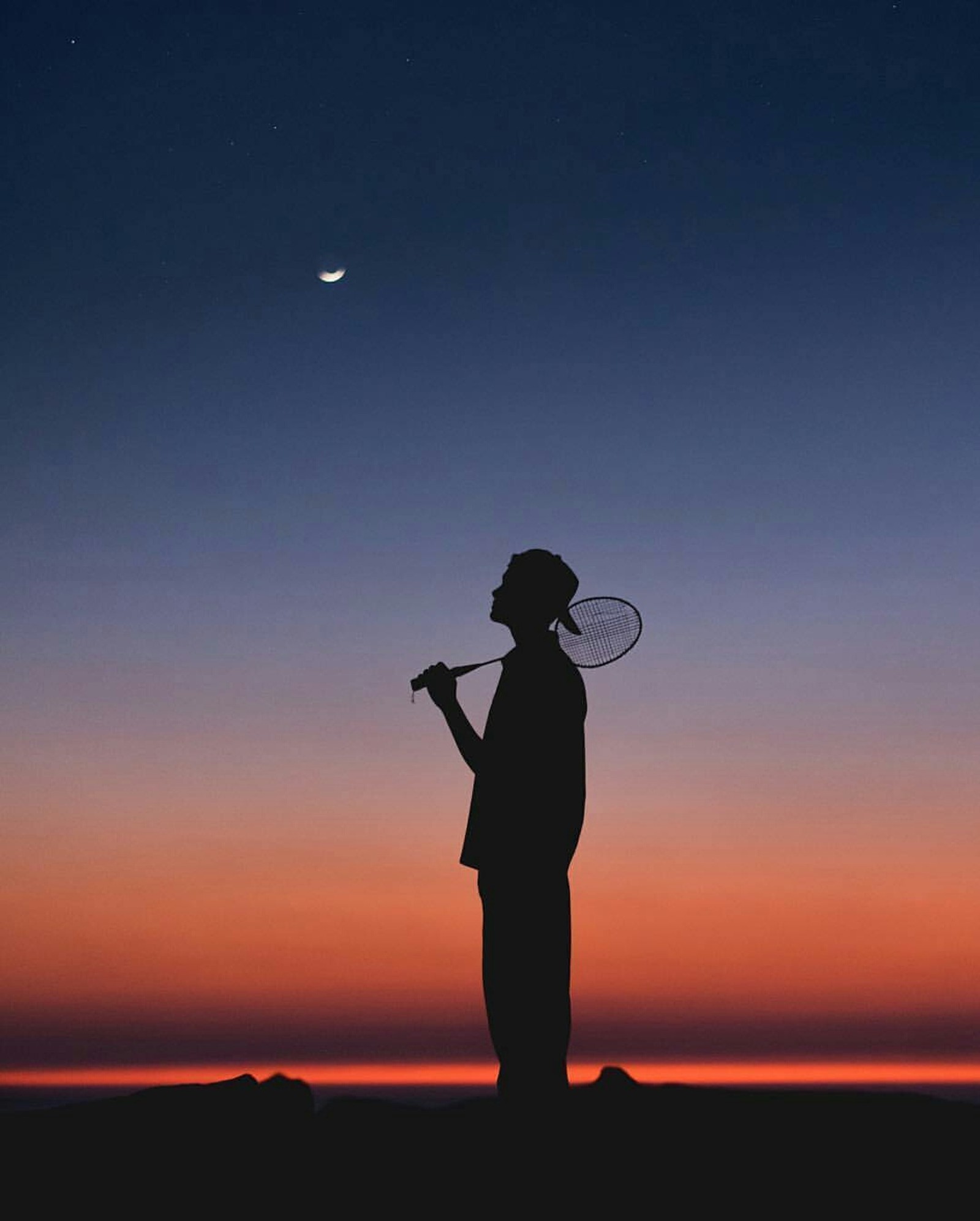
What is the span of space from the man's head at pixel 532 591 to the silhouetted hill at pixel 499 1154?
10.9 feet

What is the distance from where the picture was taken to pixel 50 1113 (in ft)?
28.8

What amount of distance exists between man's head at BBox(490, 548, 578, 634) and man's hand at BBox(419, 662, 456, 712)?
24.0 inches

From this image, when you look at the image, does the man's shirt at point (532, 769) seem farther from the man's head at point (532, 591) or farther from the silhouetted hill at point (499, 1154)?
the silhouetted hill at point (499, 1154)

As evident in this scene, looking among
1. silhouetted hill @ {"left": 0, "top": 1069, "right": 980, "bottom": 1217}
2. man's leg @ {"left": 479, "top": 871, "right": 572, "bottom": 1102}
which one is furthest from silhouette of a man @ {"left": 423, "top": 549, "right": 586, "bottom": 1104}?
silhouetted hill @ {"left": 0, "top": 1069, "right": 980, "bottom": 1217}

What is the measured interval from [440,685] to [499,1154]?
314 centimetres

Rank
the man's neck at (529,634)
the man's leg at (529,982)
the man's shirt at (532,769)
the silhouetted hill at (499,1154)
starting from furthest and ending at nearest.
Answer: the man's neck at (529,634), the man's shirt at (532,769), the man's leg at (529,982), the silhouetted hill at (499,1154)

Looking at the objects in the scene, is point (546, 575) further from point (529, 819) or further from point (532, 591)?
A: point (529, 819)

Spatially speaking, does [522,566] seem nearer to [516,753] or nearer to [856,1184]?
[516,753]

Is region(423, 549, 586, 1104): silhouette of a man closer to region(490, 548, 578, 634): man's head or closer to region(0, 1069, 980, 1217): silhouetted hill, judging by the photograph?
region(490, 548, 578, 634): man's head

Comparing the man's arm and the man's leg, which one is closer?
the man's leg

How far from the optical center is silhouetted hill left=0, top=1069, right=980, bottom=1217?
6.67 meters

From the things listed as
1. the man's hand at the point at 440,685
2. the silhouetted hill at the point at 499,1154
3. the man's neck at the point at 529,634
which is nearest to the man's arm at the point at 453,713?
the man's hand at the point at 440,685

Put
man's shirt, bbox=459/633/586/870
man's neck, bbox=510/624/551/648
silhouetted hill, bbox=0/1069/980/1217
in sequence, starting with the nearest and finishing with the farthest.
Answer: silhouetted hill, bbox=0/1069/980/1217 < man's shirt, bbox=459/633/586/870 < man's neck, bbox=510/624/551/648

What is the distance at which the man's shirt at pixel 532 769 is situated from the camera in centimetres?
816
